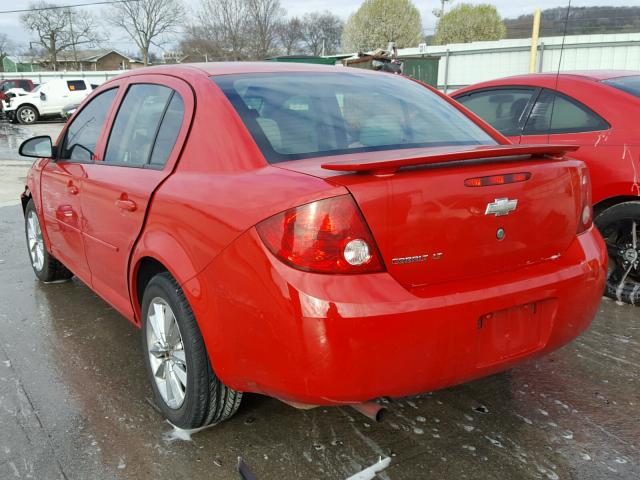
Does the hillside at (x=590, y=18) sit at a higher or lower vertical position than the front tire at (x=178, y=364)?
higher

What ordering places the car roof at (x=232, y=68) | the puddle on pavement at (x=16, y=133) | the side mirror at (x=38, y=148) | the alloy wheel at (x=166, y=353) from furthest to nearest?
the puddle on pavement at (x=16, y=133), the side mirror at (x=38, y=148), the car roof at (x=232, y=68), the alloy wheel at (x=166, y=353)

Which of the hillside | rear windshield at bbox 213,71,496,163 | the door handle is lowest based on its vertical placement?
the door handle

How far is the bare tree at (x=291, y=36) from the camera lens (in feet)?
213

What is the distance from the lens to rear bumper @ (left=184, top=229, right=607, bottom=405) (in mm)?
1912

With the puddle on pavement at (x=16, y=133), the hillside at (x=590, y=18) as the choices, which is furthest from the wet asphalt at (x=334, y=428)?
the puddle on pavement at (x=16, y=133)

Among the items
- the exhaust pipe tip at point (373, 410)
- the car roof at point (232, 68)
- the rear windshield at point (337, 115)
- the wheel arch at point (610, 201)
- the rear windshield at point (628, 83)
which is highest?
the car roof at point (232, 68)

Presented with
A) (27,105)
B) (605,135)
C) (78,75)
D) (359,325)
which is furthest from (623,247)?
(78,75)

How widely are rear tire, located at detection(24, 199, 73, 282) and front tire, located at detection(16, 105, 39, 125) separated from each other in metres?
23.8

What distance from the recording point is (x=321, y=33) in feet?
251

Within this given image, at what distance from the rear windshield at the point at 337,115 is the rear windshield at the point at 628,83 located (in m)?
1.82

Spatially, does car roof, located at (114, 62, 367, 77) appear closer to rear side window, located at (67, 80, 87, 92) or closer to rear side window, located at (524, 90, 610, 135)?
rear side window, located at (524, 90, 610, 135)

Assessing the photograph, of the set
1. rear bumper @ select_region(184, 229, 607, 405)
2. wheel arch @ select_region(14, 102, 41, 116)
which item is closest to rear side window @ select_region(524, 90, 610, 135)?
rear bumper @ select_region(184, 229, 607, 405)

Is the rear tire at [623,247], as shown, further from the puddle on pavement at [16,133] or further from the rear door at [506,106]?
the puddle on pavement at [16,133]

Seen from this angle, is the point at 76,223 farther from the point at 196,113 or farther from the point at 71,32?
the point at 71,32
